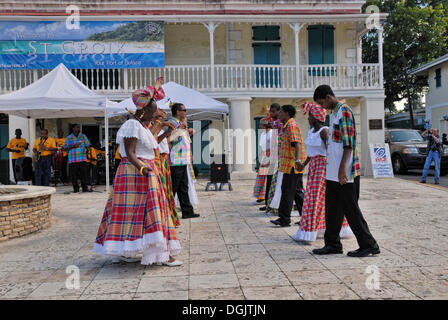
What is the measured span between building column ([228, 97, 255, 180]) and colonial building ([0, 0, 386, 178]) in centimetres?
4

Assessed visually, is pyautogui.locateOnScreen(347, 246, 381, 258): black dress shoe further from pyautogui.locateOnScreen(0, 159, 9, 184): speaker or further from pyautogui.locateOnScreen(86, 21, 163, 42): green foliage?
pyautogui.locateOnScreen(0, 159, 9, 184): speaker

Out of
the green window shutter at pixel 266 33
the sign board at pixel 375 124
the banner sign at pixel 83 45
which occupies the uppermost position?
the green window shutter at pixel 266 33

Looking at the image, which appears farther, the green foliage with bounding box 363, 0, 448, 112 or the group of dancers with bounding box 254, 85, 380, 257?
the green foliage with bounding box 363, 0, 448, 112

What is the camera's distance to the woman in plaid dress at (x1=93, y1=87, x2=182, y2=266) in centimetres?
366

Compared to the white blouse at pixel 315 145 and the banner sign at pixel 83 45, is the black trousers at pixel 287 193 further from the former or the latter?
the banner sign at pixel 83 45

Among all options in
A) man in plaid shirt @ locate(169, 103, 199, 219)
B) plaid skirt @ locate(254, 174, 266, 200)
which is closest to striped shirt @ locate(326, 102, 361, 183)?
man in plaid shirt @ locate(169, 103, 199, 219)

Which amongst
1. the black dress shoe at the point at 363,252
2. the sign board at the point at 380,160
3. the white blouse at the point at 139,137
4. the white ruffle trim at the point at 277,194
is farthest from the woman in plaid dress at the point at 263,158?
the sign board at the point at 380,160

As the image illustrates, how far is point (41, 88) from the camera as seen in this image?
9.51 meters

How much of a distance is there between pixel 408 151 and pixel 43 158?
12462 millimetres

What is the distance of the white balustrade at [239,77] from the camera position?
13.9 meters

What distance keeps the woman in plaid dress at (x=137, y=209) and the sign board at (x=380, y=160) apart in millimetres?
11188

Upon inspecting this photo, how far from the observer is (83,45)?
1365 cm
